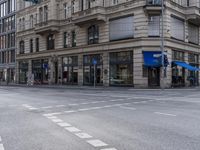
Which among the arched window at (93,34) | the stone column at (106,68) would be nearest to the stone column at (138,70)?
the stone column at (106,68)

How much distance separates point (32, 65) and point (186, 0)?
88.9 feet

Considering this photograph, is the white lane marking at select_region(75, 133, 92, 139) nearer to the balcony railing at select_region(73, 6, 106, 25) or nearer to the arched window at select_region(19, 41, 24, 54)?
the balcony railing at select_region(73, 6, 106, 25)

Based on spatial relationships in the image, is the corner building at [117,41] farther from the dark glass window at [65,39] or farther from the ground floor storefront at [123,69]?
the dark glass window at [65,39]

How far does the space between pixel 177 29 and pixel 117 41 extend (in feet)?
24.3

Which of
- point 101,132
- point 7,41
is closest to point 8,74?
point 7,41

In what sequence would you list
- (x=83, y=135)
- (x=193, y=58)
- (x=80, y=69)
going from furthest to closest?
Answer: (x=80, y=69), (x=193, y=58), (x=83, y=135)

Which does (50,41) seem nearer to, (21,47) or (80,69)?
(80,69)

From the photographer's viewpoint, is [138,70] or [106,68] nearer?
[138,70]

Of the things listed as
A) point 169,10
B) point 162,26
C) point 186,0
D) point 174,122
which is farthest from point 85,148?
point 186,0

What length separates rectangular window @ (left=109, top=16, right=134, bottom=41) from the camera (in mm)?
34500

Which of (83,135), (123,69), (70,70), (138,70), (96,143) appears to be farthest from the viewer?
(70,70)

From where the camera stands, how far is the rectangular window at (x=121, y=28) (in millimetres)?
34500

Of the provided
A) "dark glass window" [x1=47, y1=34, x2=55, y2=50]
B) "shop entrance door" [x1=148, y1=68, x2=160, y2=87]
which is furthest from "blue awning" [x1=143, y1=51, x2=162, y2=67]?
"dark glass window" [x1=47, y1=34, x2=55, y2=50]

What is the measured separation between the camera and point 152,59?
32844 millimetres
